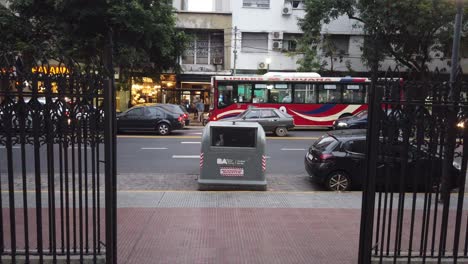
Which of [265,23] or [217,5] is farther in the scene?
[217,5]

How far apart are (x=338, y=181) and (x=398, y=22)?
16.4 meters

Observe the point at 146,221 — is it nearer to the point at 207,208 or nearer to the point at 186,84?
the point at 207,208

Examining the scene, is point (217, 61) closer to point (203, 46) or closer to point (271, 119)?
point (203, 46)

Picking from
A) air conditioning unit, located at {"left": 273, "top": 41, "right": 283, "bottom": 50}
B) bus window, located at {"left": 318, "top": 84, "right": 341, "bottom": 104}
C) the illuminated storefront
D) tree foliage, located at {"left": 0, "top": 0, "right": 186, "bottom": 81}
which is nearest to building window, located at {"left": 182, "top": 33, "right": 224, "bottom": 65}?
the illuminated storefront

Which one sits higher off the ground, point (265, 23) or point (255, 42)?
point (265, 23)

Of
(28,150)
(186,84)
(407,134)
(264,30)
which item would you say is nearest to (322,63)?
(264,30)

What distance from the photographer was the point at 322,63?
99.9 feet

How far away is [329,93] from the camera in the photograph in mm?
24328

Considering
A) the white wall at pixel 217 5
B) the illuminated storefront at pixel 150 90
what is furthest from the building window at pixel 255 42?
the illuminated storefront at pixel 150 90

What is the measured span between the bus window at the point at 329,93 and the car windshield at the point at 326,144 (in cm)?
1377

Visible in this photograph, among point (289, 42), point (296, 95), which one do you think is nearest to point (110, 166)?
point (296, 95)

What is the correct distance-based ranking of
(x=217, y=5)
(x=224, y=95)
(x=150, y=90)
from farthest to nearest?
(x=217, y=5) < (x=150, y=90) < (x=224, y=95)

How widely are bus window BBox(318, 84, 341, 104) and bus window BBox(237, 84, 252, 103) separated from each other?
3865 mm

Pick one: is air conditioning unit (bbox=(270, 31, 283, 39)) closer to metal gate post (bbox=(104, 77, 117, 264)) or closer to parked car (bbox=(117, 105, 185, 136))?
parked car (bbox=(117, 105, 185, 136))
